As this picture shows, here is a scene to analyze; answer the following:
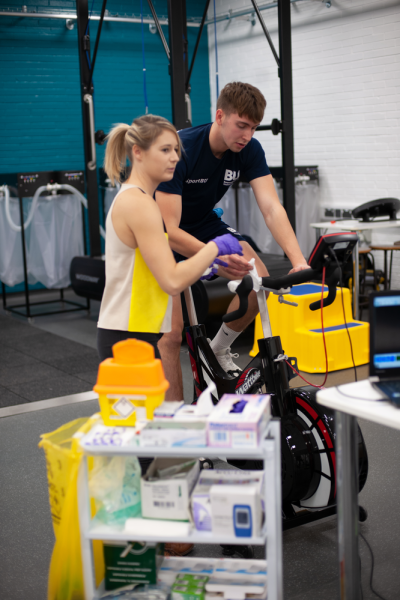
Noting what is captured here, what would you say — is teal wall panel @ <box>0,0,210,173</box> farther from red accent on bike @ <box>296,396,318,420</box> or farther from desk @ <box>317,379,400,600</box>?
desk @ <box>317,379,400,600</box>

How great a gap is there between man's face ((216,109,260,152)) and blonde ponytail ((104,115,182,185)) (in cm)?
52

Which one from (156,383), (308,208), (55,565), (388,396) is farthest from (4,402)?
(308,208)

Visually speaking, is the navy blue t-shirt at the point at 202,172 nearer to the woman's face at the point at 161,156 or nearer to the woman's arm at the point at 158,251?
the woman's face at the point at 161,156

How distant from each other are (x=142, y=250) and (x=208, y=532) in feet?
2.61

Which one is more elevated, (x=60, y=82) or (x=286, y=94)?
(x=60, y=82)

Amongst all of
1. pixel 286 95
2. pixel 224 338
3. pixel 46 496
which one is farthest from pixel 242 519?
pixel 286 95

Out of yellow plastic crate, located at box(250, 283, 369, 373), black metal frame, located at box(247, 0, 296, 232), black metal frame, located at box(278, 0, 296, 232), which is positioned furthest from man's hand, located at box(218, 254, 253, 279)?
black metal frame, located at box(278, 0, 296, 232)

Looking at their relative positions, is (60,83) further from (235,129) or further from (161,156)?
(161,156)

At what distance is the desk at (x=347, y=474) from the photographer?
5.55ft

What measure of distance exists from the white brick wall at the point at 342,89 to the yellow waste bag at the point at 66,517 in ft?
18.1

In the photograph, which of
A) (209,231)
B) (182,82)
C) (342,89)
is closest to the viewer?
(209,231)

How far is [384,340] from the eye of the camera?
1.72 metres

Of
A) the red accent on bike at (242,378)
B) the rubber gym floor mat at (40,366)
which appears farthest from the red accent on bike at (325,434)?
the rubber gym floor mat at (40,366)

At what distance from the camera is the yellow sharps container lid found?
5.42 ft
